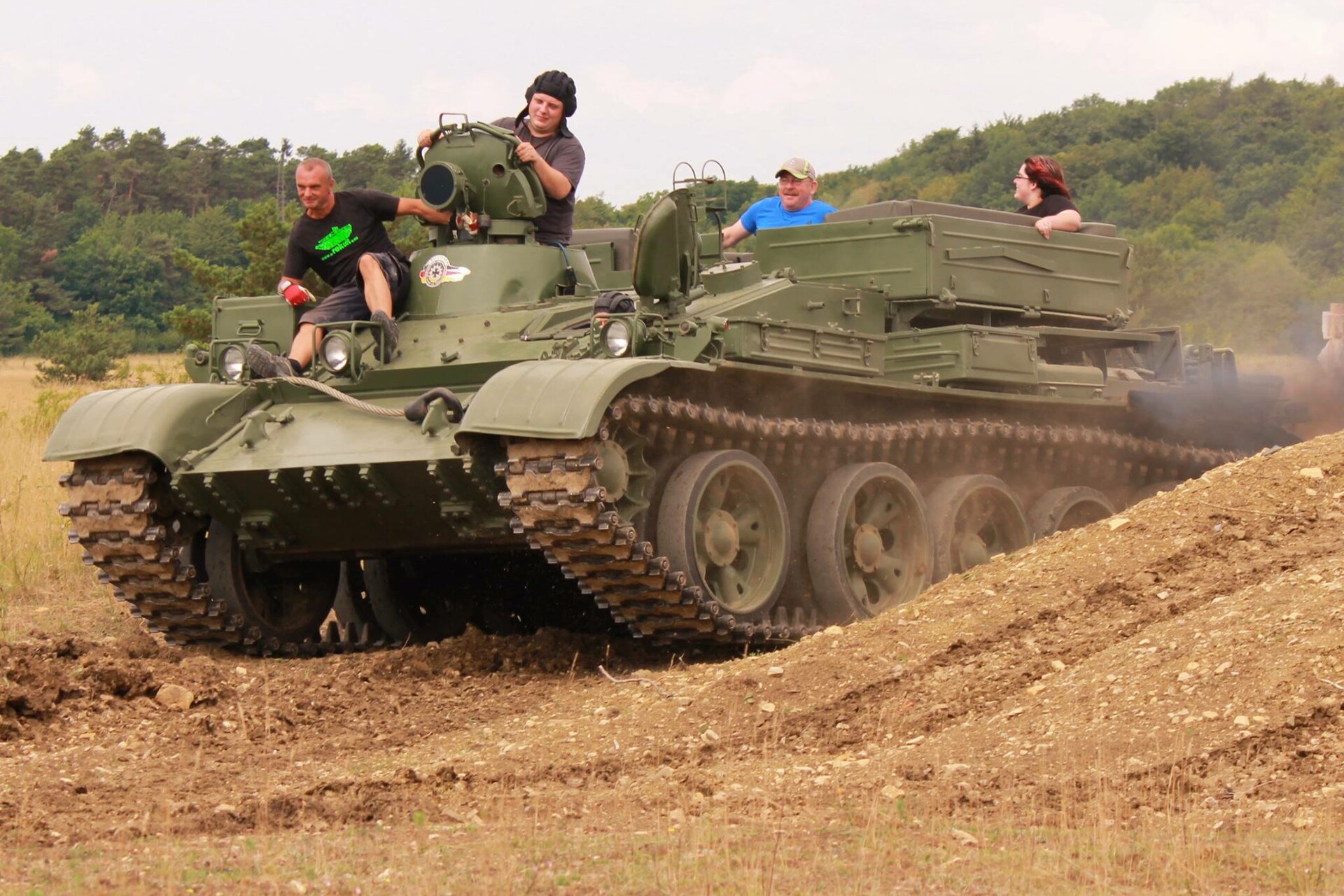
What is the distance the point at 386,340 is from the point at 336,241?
1.07 m

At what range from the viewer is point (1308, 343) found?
2430 centimetres

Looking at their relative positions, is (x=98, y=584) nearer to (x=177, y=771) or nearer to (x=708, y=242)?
(x=708, y=242)

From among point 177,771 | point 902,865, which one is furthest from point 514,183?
point 902,865

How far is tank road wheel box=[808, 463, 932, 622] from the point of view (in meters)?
12.3

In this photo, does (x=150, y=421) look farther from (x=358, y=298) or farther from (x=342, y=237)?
(x=342, y=237)

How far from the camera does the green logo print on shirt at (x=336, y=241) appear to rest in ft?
41.6

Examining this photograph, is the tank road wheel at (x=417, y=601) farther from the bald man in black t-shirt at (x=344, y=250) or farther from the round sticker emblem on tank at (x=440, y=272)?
the round sticker emblem on tank at (x=440, y=272)

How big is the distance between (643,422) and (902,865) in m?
5.10

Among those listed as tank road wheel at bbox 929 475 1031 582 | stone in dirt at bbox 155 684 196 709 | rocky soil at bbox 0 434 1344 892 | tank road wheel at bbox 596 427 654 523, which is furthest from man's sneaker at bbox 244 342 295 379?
tank road wheel at bbox 929 475 1031 582

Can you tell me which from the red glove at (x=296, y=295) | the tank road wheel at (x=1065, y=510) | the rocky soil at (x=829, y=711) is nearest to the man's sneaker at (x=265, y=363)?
the red glove at (x=296, y=295)

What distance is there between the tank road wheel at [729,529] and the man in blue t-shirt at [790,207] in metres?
3.29

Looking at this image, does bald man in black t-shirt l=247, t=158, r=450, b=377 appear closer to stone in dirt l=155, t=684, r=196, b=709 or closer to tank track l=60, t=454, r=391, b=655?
tank track l=60, t=454, r=391, b=655

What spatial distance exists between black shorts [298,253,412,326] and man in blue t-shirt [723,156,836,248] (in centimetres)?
303

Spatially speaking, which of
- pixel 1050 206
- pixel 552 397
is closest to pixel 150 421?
pixel 552 397
